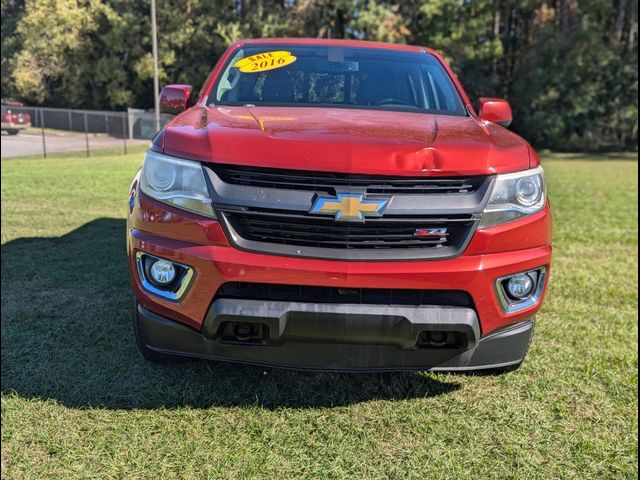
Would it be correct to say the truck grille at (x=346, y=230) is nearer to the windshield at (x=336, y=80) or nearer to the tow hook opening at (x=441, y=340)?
the tow hook opening at (x=441, y=340)

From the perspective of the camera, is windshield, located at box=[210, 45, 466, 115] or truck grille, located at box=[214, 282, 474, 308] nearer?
truck grille, located at box=[214, 282, 474, 308]

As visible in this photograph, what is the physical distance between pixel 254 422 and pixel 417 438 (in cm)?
76

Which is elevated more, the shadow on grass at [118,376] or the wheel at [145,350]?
the wheel at [145,350]

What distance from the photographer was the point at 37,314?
12.4ft

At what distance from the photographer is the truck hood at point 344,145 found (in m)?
2.28

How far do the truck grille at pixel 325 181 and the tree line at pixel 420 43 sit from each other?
27.3 metres

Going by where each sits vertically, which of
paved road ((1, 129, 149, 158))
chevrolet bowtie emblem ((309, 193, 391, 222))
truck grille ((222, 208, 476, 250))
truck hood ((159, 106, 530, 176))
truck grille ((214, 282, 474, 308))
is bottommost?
paved road ((1, 129, 149, 158))

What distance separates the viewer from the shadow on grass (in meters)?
2.83

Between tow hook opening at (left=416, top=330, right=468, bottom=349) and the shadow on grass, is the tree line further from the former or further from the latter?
tow hook opening at (left=416, top=330, right=468, bottom=349)

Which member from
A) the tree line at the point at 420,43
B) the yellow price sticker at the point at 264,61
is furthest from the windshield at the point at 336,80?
the tree line at the point at 420,43

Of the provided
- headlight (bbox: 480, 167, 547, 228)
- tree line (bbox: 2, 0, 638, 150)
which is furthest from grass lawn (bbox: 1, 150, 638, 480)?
tree line (bbox: 2, 0, 638, 150)

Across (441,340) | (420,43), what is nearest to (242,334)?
(441,340)

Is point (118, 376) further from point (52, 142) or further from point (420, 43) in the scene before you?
point (420, 43)

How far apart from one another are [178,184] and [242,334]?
0.70 meters
